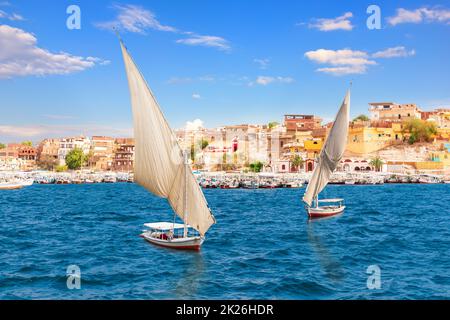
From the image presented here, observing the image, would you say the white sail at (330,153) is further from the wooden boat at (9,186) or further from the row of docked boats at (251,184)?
the wooden boat at (9,186)

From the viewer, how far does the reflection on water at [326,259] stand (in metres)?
17.2

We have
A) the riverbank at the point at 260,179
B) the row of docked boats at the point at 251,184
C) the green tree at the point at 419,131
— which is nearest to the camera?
the row of docked boats at the point at 251,184

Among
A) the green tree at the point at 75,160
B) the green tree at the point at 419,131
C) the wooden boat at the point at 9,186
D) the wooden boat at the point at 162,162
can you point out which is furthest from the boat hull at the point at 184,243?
the green tree at the point at 75,160

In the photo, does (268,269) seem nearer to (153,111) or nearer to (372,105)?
(153,111)

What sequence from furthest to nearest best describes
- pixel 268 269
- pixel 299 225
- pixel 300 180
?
pixel 300 180, pixel 299 225, pixel 268 269

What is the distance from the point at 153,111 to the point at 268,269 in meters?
7.66

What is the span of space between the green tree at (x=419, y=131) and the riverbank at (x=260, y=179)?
60.6ft

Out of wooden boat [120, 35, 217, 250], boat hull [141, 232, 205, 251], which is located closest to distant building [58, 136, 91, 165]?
boat hull [141, 232, 205, 251]

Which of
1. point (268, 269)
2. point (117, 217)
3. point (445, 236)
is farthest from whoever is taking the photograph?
point (117, 217)

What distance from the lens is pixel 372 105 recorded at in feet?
438

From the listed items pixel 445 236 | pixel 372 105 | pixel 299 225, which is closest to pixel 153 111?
pixel 299 225

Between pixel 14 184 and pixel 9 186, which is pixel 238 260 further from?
pixel 14 184

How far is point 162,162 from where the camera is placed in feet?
62.6
